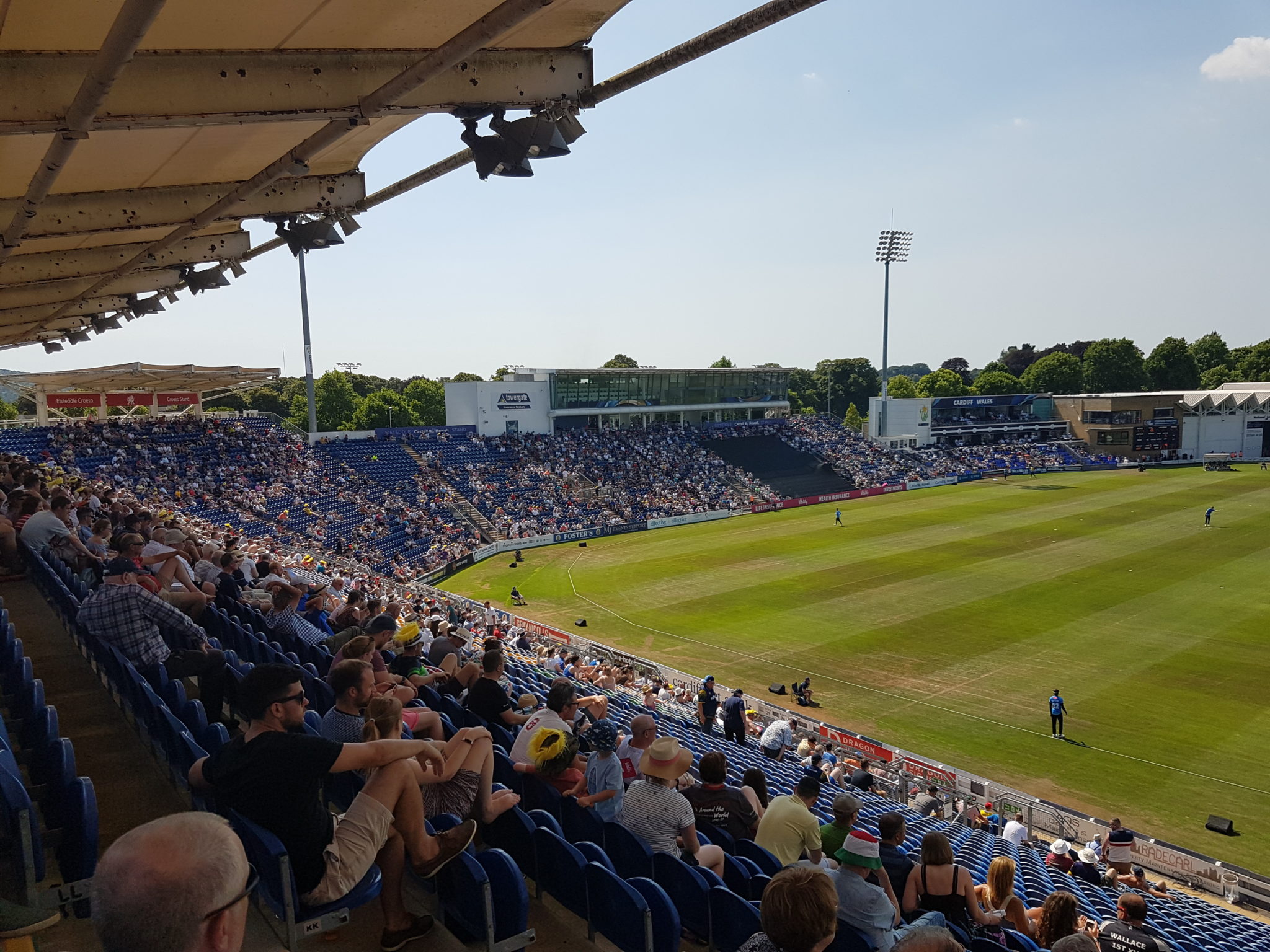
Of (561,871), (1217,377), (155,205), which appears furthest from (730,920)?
(1217,377)

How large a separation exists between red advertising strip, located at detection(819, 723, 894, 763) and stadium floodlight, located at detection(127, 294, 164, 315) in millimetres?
14684

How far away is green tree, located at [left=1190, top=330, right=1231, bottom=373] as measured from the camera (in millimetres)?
105500

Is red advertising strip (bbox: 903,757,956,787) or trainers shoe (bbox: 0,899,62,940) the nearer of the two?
trainers shoe (bbox: 0,899,62,940)

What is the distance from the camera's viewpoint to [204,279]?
39.5 feet

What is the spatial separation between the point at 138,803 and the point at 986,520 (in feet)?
155

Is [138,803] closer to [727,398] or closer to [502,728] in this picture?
[502,728]

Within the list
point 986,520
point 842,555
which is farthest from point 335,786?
point 986,520

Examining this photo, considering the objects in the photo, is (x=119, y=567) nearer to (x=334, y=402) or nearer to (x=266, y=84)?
(x=266, y=84)

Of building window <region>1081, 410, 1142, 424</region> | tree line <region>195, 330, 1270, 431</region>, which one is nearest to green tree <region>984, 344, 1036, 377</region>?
tree line <region>195, 330, 1270, 431</region>

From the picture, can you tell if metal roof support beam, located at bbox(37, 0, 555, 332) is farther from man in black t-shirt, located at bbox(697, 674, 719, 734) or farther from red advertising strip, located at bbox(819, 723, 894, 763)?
red advertising strip, located at bbox(819, 723, 894, 763)

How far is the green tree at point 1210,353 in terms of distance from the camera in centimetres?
10550

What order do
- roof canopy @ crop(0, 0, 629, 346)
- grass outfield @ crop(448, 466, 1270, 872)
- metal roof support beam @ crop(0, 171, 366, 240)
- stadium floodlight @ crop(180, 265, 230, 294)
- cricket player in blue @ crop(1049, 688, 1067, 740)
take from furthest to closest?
cricket player in blue @ crop(1049, 688, 1067, 740) < grass outfield @ crop(448, 466, 1270, 872) < stadium floodlight @ crop(180, 265, 230, 294) < metal roof support beam @ crop(0, 171, 366, 240) < roof canopy @ crop(0, 0, 629, 346)

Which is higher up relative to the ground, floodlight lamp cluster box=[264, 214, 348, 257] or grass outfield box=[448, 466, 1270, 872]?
floodlight lamp cluster box=[264, 214, 348, 257]

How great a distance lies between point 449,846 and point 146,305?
43.9 ft
